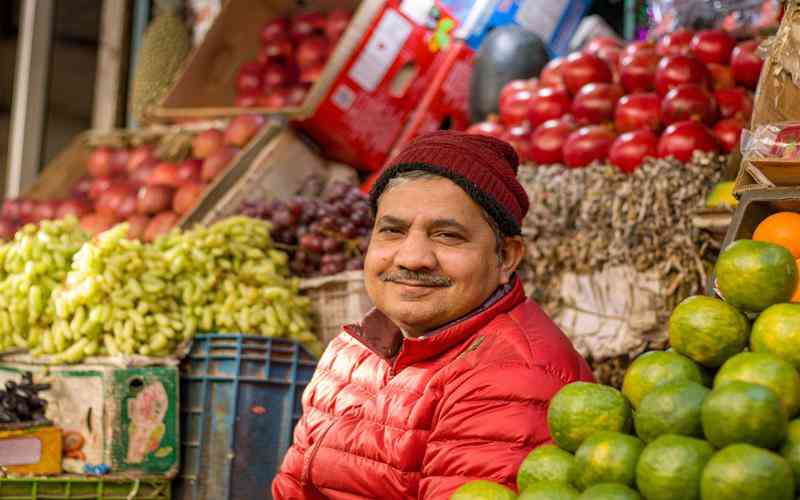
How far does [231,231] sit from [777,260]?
2558 mm

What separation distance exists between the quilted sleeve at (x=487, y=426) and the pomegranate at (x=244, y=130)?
318 cm

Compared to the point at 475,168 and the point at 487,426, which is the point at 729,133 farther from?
the point at 487,426

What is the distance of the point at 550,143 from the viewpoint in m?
4.02

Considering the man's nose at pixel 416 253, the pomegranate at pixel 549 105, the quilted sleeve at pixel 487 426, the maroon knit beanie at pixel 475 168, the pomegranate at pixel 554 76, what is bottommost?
the quilted sleeve at pixel 487 426

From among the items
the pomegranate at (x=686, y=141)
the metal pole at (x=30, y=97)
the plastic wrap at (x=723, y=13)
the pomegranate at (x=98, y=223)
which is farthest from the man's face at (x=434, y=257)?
the metal pole at (x=30, y=97)

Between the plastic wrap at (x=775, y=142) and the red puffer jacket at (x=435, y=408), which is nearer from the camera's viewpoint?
the red puffer jacket at (x=435, y=408)

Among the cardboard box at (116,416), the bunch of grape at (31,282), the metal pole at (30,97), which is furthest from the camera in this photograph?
the metal pole at (30,97)

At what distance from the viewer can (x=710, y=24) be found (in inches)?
179

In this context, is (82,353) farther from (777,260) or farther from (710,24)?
(710,24)

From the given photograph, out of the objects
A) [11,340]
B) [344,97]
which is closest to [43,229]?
[11,340]

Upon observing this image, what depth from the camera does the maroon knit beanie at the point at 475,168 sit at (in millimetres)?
2223

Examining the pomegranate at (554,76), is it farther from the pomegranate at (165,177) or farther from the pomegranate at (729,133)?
the pomegranate at (165,177)

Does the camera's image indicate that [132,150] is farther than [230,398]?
Yes

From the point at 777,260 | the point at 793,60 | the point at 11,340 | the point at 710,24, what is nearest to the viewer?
the point at 777,260
